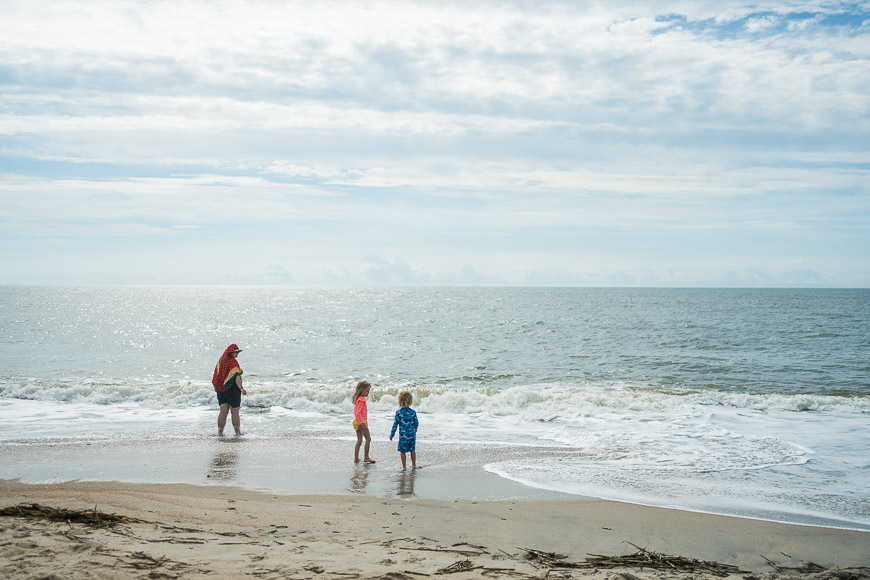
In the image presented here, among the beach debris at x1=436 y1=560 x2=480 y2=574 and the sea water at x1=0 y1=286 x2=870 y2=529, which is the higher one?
the beach debris at x1=436 y1=560 x2=480 y2=574

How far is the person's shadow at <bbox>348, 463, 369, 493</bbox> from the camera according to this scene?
8.39 m

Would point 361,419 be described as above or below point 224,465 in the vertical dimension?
above

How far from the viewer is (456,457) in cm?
1066

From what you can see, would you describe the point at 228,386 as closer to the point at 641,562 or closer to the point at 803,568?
the point at 641,562

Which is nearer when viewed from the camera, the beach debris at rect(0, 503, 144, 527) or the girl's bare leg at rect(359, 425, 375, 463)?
the beach debris at rect(0, 503, 144, 527)

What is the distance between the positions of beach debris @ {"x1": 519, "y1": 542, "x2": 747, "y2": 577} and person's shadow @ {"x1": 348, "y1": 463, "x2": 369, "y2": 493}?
3252 millimetres

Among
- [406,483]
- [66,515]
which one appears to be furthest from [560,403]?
[66,515]

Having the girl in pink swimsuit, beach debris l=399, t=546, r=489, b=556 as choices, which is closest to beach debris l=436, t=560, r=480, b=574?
beach debris l=399, t=546, r=489, b=556

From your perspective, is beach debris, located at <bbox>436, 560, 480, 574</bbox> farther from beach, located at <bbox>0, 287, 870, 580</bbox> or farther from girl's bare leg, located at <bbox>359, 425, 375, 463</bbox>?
girl's bare leg, located at <bbox>359, 425, 375, 463</bbox>

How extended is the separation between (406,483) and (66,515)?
4.24 metres

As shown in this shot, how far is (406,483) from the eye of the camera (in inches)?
344

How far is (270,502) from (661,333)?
39086mm

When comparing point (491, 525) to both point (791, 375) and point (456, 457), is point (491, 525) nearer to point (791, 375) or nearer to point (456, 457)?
point (456, 457)

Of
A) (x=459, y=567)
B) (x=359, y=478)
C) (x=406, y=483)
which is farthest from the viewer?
(x=359, y=478)
